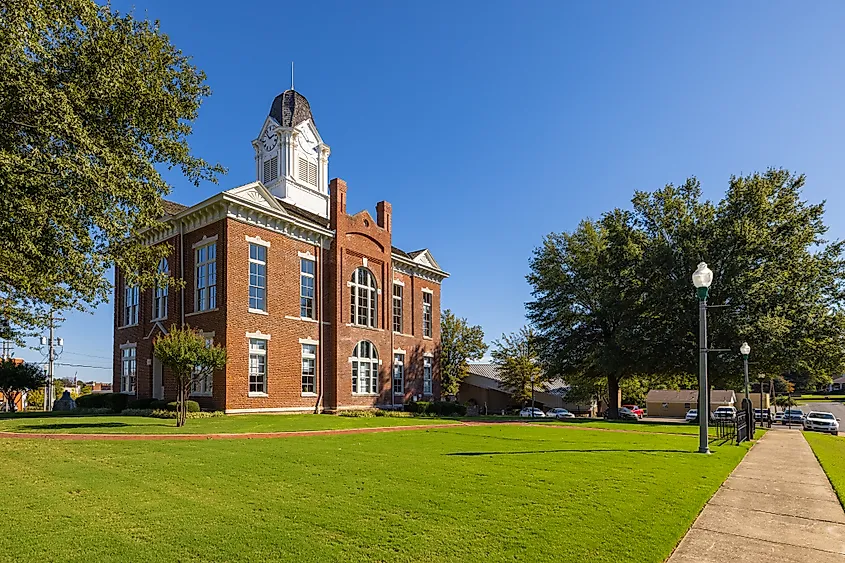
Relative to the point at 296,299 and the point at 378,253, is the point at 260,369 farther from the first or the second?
the point at 378,253

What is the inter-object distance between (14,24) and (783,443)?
22.9 m

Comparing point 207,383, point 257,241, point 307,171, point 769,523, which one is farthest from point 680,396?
point 769,523

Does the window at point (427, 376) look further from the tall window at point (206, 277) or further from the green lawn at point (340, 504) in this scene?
the green lawn at point (340, 504)

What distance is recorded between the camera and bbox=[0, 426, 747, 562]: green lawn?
5824 millimetres

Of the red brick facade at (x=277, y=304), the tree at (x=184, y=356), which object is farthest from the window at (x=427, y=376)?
the tree at (x=184, y=356)

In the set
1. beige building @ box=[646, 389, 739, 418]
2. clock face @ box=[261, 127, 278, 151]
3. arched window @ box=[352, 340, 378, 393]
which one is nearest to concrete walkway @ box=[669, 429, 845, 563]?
arched window @ box=[352, 340, 378, 393]

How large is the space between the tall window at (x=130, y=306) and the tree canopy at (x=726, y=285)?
27007 mm

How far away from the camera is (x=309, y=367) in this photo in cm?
3072

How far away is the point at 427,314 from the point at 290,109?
16.4 meters

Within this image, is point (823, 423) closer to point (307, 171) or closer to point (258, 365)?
point (258, 365)

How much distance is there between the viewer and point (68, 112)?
35.8 ft

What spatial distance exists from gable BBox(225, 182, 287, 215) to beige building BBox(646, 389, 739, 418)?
5759 cm

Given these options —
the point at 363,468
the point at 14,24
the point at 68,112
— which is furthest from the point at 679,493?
the point at 14,24

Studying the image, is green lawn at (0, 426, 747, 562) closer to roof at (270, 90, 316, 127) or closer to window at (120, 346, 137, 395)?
window at (120, 346, 137, 395)
